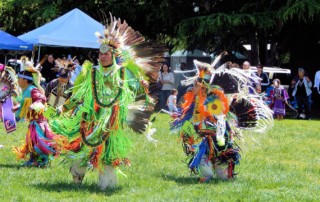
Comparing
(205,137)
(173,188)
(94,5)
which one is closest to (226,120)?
(205,137)

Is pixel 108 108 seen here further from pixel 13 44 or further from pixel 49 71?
pixel 13 44

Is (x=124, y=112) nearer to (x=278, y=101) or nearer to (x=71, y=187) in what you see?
(x=71, y=187)

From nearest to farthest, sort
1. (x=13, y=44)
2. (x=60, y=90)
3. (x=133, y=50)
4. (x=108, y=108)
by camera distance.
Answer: (x=108, y=108)
(x=133, y=50)
(x=60, y=90)
(x=13, y=44)

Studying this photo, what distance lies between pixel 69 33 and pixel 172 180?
8602mm

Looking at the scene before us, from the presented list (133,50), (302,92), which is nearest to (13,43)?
(302,92)

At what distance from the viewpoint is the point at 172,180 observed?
6.52 metres

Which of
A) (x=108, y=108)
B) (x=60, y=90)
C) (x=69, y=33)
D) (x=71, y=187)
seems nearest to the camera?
(x=108, y=108)

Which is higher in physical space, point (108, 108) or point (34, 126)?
point (108, 108)

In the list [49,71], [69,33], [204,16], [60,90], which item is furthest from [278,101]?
[60,90]

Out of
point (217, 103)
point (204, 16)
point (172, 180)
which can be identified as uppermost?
point (204, 16)

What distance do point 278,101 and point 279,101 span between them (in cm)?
3

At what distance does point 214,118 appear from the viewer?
635 cm

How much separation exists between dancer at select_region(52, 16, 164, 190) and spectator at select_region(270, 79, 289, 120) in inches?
375

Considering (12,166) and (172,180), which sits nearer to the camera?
(172,180)
